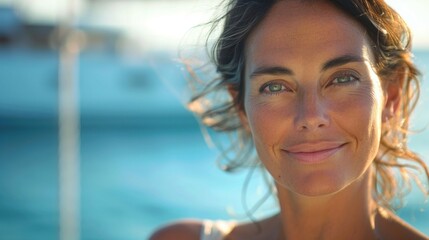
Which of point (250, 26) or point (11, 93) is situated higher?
point (250, 26)

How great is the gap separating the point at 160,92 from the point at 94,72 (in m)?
1.75

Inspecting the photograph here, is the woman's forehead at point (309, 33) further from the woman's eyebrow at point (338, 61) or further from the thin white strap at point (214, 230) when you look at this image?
the thin white strap at point (214, 230)

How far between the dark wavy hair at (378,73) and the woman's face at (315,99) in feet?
Answer: 0.14

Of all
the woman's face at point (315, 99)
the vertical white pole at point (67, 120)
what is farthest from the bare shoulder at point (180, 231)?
the vertical white pole at point (67, 120)

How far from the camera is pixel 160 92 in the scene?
49.5 ft

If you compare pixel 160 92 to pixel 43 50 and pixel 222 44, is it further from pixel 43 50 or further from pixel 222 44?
pixel 222 44

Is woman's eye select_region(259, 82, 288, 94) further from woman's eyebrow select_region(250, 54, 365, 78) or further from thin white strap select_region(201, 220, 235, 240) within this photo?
thin white strap select_region(201, 220, 235, 240)

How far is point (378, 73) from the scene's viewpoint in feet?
4.19

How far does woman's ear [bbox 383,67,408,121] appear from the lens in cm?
133

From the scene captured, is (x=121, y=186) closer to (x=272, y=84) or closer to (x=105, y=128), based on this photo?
(x=272, y=84)

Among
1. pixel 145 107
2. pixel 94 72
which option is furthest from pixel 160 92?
pixel 94 72

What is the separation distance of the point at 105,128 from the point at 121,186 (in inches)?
280

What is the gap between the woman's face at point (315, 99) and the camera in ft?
3.82

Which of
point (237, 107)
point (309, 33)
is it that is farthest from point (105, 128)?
point (309, 33)
